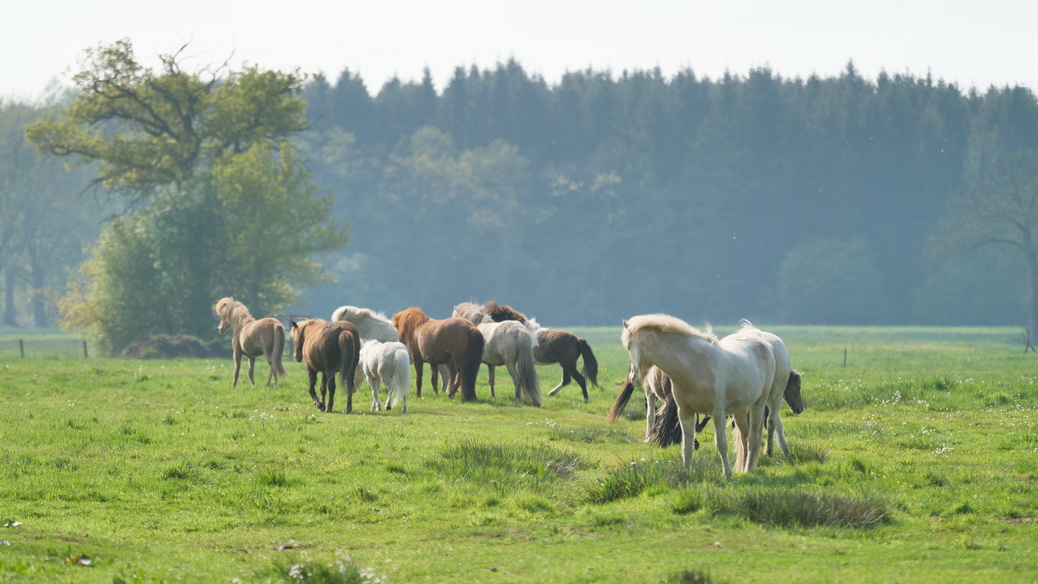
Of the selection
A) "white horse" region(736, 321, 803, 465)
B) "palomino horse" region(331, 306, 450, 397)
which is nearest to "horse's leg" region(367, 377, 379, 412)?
"palomino horse" region(331, 306, 450, 397)

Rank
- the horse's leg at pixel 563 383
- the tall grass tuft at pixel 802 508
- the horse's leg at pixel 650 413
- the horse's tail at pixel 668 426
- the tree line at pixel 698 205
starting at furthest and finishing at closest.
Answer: the tree line at pixel 698 205 → the horse's leg at pixel 563 383 → the horse's leg at pixel 650 413 → the horse's tail at pixel 668 426 → the tall grass tuft at pixel 802 508

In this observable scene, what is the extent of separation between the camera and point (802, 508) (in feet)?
29.1

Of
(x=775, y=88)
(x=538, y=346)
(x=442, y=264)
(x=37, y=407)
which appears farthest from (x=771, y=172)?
(x=37, y=407)

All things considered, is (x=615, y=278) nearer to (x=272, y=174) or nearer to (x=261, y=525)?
(x=272, y=174)

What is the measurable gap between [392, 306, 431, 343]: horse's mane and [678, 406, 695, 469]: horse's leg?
10.9 metres

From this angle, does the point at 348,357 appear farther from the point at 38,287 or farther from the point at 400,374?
the point at 38,287

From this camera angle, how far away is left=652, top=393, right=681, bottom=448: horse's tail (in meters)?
13.4

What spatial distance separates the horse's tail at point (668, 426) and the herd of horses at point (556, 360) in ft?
0.05

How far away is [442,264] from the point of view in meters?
87.2

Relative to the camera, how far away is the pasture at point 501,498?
748 cm

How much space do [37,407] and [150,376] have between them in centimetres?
702

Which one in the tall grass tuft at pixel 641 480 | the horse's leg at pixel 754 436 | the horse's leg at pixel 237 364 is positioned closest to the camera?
the tall grass tuft at pixel 641 480

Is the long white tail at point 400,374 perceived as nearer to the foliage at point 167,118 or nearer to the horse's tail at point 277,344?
the horse's tail at point 277,344

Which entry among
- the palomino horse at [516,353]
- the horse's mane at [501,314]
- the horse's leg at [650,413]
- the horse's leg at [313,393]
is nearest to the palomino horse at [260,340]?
the horse's leg at [313,393]
